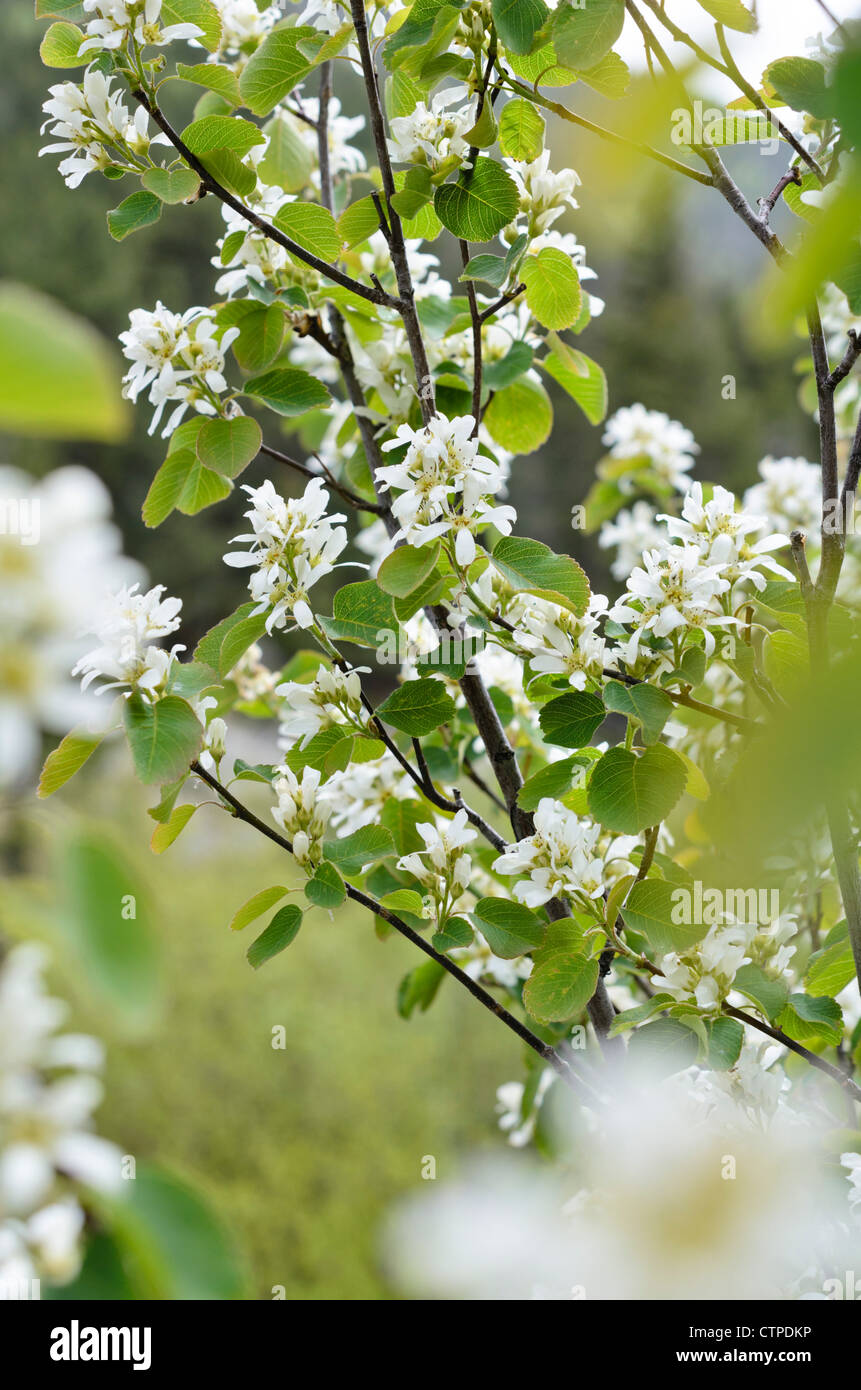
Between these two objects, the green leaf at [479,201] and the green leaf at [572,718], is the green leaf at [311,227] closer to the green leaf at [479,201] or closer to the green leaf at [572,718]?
the green leaf at [479,201]

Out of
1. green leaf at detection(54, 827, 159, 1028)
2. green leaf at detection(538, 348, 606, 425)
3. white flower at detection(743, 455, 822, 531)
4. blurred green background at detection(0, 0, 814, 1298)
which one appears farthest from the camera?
white flower at detection(743, 455, 822, 531)

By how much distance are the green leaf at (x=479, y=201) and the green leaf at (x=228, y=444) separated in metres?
0.15

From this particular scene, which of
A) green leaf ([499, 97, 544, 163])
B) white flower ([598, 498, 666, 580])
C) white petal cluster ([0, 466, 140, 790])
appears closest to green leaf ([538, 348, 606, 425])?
green leaf ([499, 97, 544, 163])

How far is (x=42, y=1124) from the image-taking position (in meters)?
0.18

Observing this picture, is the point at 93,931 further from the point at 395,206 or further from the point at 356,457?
the point at 356,457

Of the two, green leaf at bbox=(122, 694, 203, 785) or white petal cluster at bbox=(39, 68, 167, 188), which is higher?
white petal cluster at bbox=(39, 68, 167, 188)

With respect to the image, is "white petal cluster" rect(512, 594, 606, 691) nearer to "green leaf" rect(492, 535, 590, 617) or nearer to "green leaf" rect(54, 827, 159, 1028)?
"green leaf" rect(492, 535, 590, 617)

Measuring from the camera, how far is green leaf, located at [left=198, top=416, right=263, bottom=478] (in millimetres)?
554

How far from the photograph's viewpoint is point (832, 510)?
0.51 meters

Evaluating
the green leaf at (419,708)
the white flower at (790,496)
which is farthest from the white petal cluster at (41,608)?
the white flower at (790,496)

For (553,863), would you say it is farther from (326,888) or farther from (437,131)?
(437,131)

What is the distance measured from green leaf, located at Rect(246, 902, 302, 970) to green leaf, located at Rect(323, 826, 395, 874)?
0.03m

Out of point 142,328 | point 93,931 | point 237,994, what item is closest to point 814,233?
point 93,931
